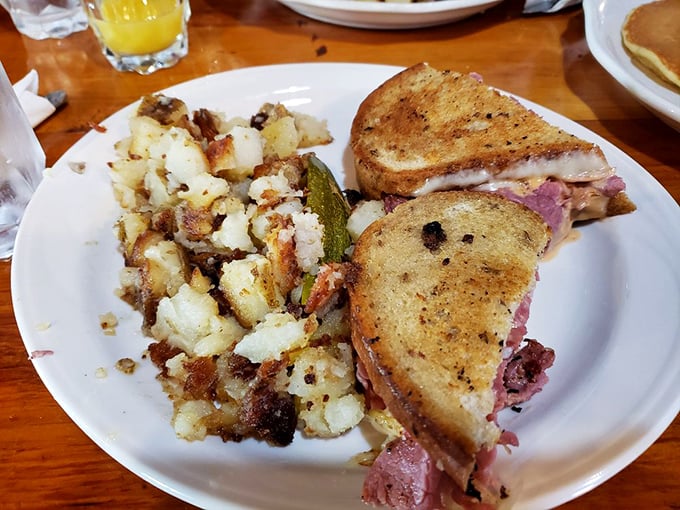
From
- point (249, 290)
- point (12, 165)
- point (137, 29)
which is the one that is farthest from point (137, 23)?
point (249, 290)

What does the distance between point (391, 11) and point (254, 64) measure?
63cm

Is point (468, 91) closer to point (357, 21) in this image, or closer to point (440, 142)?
point (440, 142)

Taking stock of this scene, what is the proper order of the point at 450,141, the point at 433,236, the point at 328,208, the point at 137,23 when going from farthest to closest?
1. the point at 137,23
2. the point at 450,141
3. the point at 328,208
4. the point at 433,236

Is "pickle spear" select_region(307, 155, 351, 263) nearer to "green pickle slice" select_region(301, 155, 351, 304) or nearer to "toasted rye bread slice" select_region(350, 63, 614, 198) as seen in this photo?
"green pickle slice" select_region(301, 155, 351, 304)

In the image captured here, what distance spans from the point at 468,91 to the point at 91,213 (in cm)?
122

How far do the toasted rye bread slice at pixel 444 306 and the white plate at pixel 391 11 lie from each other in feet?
3.87

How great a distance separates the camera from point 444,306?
1.38 metres

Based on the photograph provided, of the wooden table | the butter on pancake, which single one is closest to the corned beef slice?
the wooden table

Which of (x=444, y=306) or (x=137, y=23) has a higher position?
(x=137, y=23)

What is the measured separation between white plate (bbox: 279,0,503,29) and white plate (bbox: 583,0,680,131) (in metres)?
0.44

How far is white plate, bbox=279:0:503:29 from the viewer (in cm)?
253

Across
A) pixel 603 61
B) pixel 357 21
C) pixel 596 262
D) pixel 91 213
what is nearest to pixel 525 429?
pixel 596 262

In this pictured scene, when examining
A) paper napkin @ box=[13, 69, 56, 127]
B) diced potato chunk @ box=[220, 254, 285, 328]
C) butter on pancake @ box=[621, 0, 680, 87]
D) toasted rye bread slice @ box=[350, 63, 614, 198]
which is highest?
butter on pancake @ box=[621, 0, 680, 87]

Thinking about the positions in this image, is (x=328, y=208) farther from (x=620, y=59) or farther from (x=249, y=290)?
(x=620, y=59)
